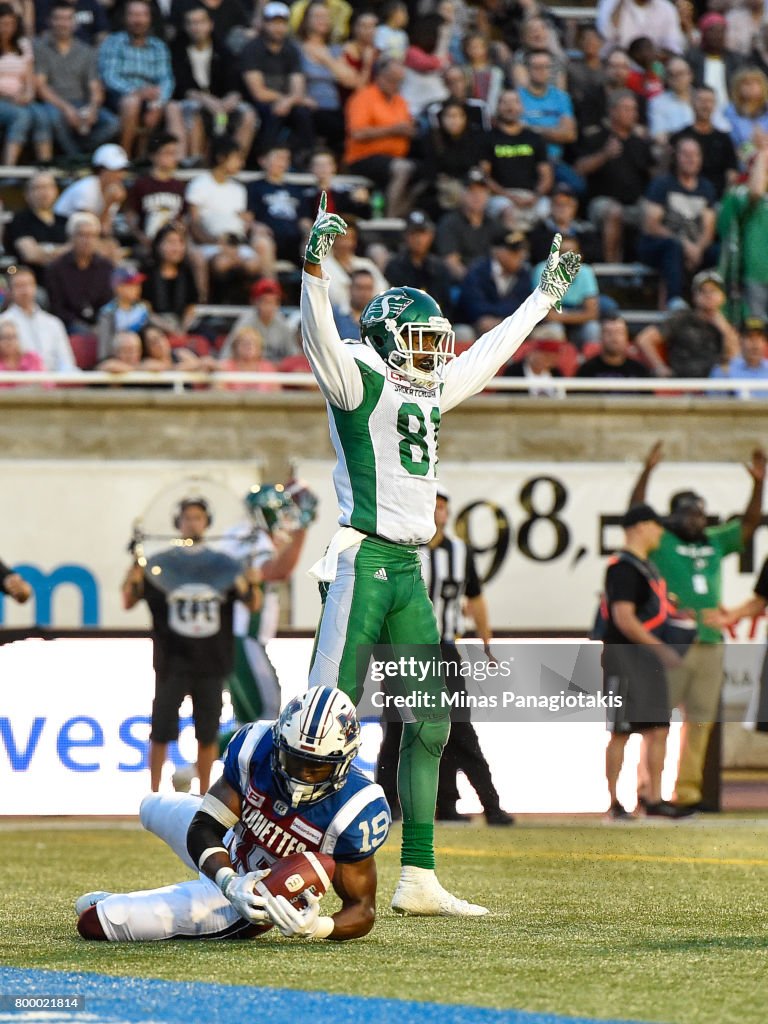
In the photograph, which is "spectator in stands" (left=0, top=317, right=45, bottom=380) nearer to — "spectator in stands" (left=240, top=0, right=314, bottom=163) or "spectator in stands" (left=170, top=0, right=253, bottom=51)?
"spectator in stands" (left=240, top=0, right=314, bottom=163)

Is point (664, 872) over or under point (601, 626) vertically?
under

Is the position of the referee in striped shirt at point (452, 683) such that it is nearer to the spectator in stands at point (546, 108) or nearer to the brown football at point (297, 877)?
the brown football at point (297, 877)

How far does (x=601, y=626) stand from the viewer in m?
12.0

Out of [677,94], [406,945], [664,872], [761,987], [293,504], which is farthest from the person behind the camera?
[677,94]

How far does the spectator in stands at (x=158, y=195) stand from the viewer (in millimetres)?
14984

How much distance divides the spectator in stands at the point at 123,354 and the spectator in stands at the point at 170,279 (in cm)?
51

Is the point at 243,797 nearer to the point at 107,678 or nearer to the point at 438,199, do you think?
the point at 107,678

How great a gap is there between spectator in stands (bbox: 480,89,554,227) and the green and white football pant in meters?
9.44

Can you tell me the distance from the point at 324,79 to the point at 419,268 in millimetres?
2244

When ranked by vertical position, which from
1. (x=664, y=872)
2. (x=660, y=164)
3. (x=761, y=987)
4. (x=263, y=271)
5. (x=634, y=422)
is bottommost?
(x=664, y=872)

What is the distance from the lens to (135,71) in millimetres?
15727

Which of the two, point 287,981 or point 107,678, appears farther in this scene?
point 107,678

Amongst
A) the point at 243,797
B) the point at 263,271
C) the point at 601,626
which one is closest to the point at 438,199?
the point at 263,271

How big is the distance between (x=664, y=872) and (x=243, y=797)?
3161mm
